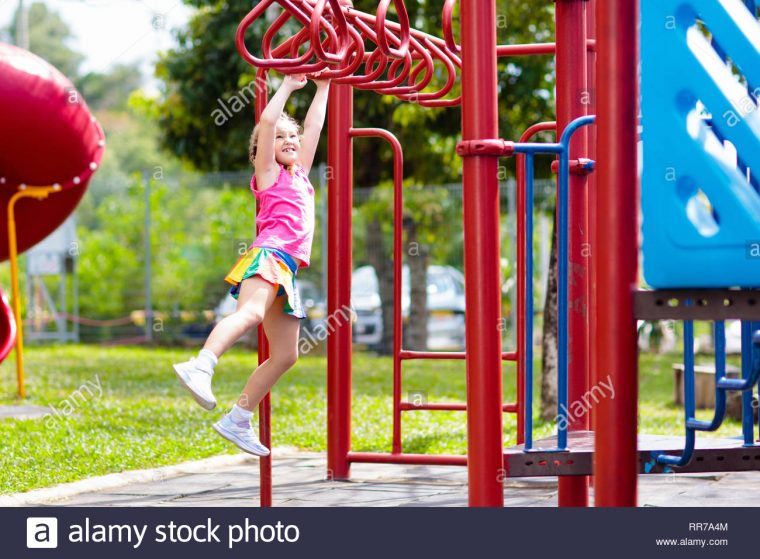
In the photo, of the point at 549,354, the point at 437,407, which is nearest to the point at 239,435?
the point at 437,407

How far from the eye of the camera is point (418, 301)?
51.3 ft

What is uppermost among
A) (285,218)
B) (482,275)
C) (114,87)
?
(114,87)

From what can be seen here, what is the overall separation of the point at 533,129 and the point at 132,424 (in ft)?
11.0

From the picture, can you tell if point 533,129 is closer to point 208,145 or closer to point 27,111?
point 27,111

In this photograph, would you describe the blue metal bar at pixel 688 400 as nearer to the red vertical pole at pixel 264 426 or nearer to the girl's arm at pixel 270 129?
the red vertical pole at pixel 264 426

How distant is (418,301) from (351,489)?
10.6 meters

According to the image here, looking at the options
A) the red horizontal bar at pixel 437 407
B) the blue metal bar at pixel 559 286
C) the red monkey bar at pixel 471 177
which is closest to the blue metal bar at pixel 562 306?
the blue metal bar at pixel 559 286

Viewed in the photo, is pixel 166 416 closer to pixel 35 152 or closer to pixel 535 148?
pixel 35 152

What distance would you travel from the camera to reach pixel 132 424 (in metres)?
7.16

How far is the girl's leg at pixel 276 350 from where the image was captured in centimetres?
395

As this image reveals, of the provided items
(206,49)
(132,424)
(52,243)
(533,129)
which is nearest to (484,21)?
(533,129)

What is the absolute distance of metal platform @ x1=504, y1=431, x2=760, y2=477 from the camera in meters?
3.23
